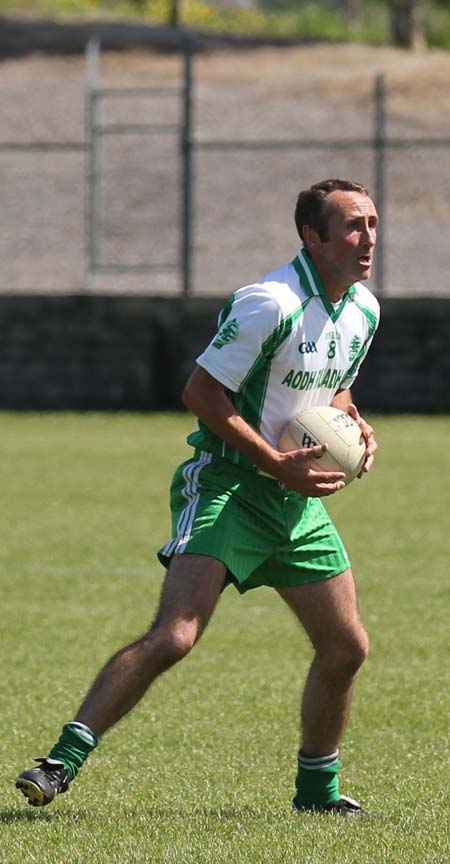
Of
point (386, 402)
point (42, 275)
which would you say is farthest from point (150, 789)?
point (42, 275)

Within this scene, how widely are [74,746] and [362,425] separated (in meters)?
1.49

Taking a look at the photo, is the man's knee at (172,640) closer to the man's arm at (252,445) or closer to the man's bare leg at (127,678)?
the man's bare leg at (127,678)

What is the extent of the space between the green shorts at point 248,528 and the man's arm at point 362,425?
27 cm

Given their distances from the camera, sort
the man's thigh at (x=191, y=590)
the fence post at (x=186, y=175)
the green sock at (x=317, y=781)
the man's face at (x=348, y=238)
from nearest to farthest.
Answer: the man's thigh at (x=191, y=590)
the man's face at (x=348, y=238)
the green sock at (x=317, y=781)
the fence post at (x=186, y=175)

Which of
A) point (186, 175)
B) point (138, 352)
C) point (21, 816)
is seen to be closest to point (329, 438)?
point (21, 816)

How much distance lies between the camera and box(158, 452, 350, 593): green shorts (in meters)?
5.11

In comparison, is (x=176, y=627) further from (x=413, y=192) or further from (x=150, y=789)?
(x=413, y=192)

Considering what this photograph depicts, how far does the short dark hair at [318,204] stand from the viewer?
5168 mm

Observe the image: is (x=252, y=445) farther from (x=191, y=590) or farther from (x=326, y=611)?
(x=326, y=611)

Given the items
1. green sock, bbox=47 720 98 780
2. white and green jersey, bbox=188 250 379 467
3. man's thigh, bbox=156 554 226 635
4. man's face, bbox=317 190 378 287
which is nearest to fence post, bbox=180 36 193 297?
white and green jersey, bbox=188 250 379 467

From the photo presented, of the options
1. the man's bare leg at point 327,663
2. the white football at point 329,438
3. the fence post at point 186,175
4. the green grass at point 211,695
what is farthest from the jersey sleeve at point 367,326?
the fence post at point 186,175

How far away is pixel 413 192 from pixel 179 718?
90.7 feet

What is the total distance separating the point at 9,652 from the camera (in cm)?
812

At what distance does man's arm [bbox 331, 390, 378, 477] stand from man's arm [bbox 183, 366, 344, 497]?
0.30 metres
